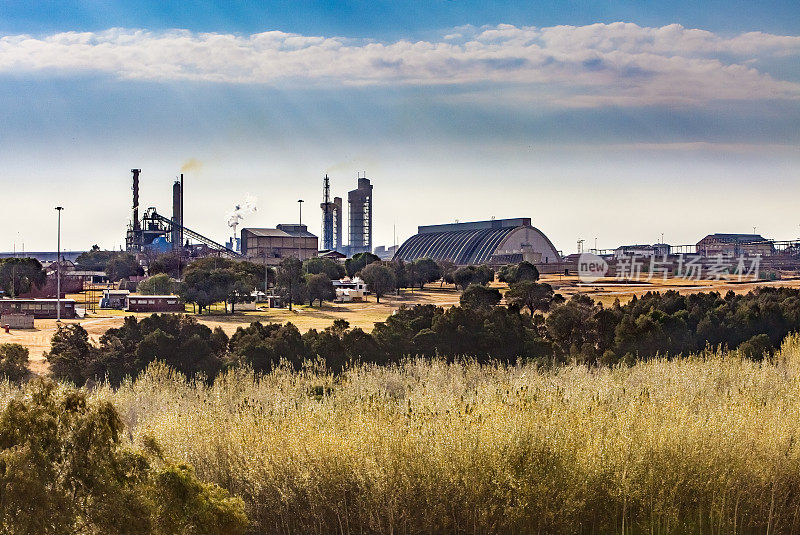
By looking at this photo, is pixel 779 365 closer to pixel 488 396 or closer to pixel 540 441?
pixel 488 396

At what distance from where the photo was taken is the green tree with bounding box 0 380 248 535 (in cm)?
1277

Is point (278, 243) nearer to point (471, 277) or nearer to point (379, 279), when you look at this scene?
point (471, 277)

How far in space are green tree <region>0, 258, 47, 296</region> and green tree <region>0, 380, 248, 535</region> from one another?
289 ft

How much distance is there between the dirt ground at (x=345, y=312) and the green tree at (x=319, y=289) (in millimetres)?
1669

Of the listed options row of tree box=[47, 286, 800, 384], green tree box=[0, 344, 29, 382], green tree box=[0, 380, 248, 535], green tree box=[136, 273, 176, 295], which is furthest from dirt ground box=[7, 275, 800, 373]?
green tree box=[0, 380, 248, 535]

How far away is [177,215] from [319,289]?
7689 cm

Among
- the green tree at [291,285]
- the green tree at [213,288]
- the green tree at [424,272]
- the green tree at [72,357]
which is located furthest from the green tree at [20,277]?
the green tree at [72,357]

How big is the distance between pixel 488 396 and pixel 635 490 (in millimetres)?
5956

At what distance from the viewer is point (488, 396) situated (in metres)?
26.0

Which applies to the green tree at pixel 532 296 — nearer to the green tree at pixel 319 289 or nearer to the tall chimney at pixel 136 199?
the green tree at pixel 319 289

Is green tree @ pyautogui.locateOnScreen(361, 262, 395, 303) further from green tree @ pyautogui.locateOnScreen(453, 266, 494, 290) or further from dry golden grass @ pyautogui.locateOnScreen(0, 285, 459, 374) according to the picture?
green tree @ pyautogui.locateOnScreen(453, 266, 494, 290)

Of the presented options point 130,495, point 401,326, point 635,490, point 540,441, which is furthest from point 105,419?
point 401,326

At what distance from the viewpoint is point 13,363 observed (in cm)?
4116

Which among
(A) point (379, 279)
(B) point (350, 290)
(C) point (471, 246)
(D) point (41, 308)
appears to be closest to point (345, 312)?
(A) point (379, 279)
